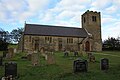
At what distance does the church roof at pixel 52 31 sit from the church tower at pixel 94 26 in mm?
2266

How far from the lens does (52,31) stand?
47250 mm

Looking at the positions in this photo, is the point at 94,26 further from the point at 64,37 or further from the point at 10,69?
the point at 10,69

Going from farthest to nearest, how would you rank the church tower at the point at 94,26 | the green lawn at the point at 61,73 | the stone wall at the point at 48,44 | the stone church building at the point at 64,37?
the church tower at the point at 94,26
the stone church building at the point at 64,37
the stone wall at the point at 48,44
the green lawn at the point at 61,73

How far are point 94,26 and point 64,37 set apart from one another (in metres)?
11.7

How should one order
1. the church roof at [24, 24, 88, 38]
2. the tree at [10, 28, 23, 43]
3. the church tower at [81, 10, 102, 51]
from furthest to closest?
1. the tree at [10, 28, 23, 43]
2. the church tower at [81, 10, 102, 51]
3. the church roof at [24, 24, 88, 38]

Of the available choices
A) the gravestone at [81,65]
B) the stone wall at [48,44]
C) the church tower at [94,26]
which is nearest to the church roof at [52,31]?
the stone wall at [48,44]

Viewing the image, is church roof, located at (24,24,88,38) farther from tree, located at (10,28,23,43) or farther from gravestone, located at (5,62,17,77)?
tree, located at (10,28,23,43)

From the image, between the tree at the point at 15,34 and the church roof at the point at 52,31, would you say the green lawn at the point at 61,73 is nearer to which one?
the church roof at the point at 52,31

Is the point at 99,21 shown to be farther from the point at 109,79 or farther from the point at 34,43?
the point at 109,79

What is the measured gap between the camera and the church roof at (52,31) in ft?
147

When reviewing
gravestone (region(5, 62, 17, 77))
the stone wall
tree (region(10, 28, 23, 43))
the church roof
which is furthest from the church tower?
tree (region(10, 28, 23, 43))

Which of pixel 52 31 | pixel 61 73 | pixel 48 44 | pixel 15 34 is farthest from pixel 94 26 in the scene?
pixel 15 34

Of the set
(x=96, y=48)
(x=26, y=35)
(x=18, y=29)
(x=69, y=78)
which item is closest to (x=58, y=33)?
(x=26, y=35)

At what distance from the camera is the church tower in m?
50.6
